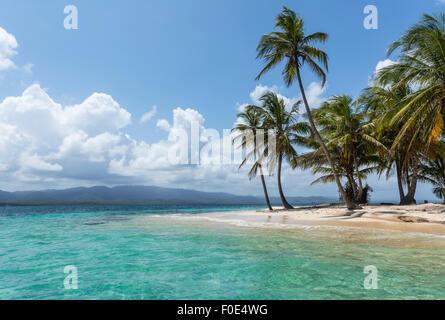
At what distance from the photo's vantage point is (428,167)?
23.3m

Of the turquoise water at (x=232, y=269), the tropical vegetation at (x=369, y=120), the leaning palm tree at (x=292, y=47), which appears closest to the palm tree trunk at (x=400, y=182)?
the tropical vegetation at (x=369, y=120)

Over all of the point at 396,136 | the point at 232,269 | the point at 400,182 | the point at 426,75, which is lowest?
the point at 232,269

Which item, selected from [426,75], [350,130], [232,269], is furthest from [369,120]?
[232,269]

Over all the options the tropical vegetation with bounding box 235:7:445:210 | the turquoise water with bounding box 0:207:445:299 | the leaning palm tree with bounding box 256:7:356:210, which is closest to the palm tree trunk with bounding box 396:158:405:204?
the tropical vegetation with bounding box 235:7:445:210

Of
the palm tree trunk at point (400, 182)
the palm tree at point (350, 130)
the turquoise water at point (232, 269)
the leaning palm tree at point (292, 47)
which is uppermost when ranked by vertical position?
the leaning palm tree at point (292, 47)

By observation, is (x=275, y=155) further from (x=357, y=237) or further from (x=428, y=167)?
(x=428, y=167)

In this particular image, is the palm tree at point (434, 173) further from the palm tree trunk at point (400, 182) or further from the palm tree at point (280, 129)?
the palm tree at point (280, 129)

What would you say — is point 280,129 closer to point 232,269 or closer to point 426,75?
point 426,75

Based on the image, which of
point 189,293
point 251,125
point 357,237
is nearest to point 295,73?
point 251,125

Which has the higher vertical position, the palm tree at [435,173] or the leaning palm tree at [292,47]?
the leaning palm tree at [292,47]

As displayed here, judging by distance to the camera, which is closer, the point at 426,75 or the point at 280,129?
the point at 426,75

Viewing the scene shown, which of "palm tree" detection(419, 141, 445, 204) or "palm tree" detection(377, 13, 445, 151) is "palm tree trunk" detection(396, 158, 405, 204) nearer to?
"palm tree" detection(419, 141, 445, 204)

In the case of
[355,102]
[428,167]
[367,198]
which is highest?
[355,102]
